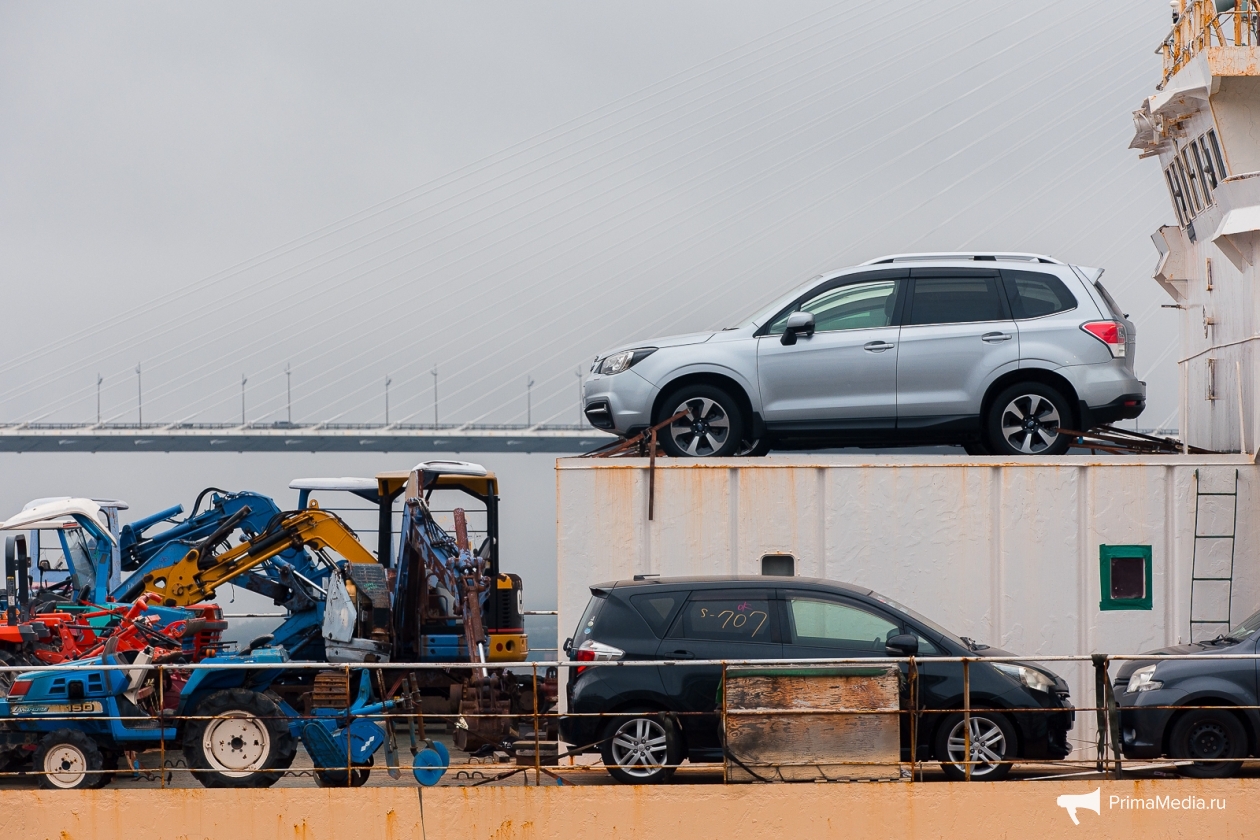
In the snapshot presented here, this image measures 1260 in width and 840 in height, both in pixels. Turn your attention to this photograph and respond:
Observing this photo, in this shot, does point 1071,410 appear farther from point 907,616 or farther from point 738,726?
point 738,726

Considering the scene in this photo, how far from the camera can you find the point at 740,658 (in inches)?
361

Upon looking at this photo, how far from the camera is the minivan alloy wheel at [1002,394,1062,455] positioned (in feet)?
39.0

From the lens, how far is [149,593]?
14227 mm

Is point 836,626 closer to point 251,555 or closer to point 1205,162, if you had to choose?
point 1205,162

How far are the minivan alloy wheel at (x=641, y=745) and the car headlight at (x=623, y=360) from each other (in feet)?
13.9

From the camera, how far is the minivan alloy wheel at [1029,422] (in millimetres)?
11891

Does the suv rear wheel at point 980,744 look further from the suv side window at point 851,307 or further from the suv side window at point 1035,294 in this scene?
the suv side window at point 1035,294

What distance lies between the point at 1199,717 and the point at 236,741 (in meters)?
6.40

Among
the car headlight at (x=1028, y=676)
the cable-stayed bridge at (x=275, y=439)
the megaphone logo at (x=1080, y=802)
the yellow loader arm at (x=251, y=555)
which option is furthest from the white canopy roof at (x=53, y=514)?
the cable-stayed bridge at (x=275, y=439)

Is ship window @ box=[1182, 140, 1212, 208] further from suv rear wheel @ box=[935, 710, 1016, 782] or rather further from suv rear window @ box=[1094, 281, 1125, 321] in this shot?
suv rear wheel @ box=[935, 710, 1016, 782]

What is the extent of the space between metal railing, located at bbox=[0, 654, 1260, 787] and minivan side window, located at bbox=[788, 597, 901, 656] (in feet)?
0.91

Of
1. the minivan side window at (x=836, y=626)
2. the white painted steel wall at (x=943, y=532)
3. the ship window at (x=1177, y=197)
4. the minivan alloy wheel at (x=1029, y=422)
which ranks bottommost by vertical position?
the minivan side window at (x=836, y=626)

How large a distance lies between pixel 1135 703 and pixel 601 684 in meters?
3.64

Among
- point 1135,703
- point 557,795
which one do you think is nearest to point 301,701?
point 557,795
